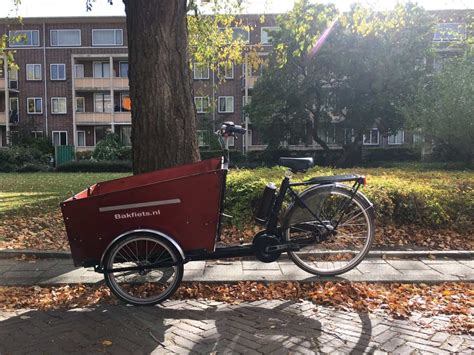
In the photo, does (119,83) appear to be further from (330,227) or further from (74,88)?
(330,227)

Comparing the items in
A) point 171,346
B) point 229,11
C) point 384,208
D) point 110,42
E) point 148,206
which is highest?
point 110,42

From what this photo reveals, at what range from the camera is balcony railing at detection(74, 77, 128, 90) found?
43312mm

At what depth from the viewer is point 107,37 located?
4475 cm

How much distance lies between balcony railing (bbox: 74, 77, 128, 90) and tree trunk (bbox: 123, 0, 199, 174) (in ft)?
127

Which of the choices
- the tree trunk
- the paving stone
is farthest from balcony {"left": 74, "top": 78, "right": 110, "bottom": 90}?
the paving stone

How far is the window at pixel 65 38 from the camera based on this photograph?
146ft

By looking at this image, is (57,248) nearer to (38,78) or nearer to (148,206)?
(148,206)

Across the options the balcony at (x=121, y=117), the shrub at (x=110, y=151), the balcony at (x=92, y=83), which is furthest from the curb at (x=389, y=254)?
the balcony at (x=92, y=83)

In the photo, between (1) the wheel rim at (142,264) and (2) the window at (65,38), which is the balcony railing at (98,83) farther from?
(1) the wheel rim at (142,264)

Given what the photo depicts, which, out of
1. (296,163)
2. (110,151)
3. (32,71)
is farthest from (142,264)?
(32,71)

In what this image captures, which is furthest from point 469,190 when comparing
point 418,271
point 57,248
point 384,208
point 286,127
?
point 286,127

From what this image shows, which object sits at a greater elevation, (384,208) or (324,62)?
(324,62)

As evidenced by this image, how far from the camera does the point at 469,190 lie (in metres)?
7.39

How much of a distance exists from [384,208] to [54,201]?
26.0 feet
